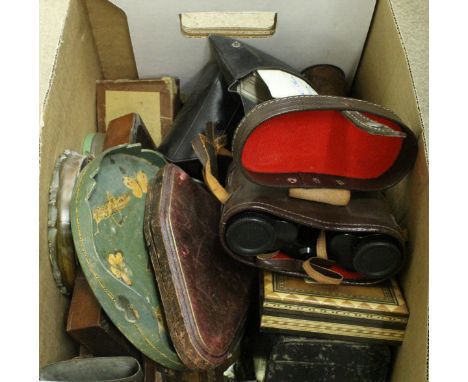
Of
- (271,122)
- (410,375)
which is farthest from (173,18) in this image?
(410,375)

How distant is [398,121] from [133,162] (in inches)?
22.6

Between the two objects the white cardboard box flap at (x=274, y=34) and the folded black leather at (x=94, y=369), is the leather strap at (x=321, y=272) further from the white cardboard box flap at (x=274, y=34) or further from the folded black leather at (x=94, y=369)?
the white cardboard box flap at (x=274, y=34)

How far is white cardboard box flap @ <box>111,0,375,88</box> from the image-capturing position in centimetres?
131

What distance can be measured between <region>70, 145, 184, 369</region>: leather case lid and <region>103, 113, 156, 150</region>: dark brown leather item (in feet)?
0.53

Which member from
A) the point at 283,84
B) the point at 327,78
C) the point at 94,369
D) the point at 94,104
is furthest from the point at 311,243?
the point at 94,104

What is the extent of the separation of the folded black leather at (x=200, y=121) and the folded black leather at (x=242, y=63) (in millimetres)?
53

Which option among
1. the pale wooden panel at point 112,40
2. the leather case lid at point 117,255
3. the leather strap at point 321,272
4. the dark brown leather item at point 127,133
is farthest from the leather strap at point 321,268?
the pale wooden panel at point 112,40

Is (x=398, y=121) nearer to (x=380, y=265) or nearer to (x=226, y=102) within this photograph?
(x=380, y=265)

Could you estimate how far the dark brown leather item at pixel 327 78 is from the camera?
4.55 ft

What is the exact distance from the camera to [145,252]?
40.3 inches

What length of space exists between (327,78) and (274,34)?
7.5 inches

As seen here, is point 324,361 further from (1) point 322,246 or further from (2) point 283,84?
(2) point 283,84

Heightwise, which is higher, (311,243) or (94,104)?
(94,104)

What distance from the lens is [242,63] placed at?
1200 millimetres
